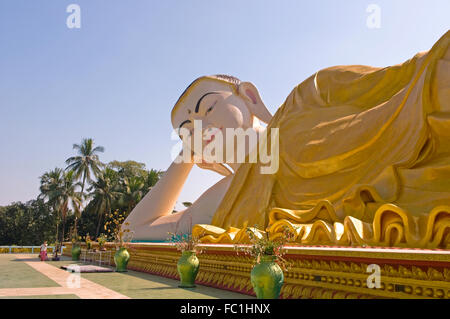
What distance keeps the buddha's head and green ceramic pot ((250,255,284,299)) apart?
7.33 metres

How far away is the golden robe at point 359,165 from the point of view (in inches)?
204

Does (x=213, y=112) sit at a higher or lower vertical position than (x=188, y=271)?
higher

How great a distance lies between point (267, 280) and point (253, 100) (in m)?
8.30

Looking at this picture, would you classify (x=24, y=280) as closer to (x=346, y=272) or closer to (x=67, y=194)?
(x=346, y=272)

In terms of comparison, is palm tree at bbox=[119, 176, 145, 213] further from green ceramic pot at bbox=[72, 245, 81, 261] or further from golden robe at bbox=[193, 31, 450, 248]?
golden robe at bbox=[193, 31, 450, 248]

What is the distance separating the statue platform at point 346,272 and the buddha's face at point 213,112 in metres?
5.63

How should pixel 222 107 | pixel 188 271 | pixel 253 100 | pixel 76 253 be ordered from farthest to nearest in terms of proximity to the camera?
pixel 76 253, pixel 253 100, pixel 222 107, pixel 188 271

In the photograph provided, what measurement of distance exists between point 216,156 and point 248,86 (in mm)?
2223

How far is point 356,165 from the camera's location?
22.7 feet

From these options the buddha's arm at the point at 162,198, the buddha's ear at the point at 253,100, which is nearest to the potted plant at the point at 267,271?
the buddha's ear at the point at 253,100

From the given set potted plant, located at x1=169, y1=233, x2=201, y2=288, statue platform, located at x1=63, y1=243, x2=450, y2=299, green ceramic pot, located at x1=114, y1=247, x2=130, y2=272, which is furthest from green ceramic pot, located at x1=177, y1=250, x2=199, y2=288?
green ceramic pot, located at x1=114, y1=247, x2=130, y2=272

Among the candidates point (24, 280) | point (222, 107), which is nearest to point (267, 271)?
point (24, 280)

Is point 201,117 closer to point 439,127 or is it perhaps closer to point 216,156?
point 216,156

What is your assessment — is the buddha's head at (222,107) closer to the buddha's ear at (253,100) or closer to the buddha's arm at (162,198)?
the buddha's ear at (253,100)
